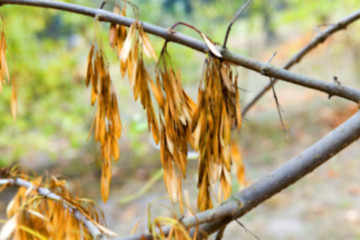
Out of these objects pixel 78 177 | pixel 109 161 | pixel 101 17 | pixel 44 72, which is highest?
pixel 101 17

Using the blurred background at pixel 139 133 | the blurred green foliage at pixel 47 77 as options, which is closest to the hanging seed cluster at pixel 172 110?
the blurred background at pixel 139 133

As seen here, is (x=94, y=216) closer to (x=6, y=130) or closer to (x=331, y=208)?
(x=331, y=208)

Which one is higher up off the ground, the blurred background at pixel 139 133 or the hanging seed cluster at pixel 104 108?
the hanging seed cluster at pixel 104 108

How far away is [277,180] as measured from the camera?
719 mm

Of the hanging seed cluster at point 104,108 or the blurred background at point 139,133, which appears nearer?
the hanging seed cluster at point 104,108

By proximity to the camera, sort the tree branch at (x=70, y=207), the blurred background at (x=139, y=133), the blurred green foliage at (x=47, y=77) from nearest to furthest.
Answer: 1. the tree branch at (x=70, y=207)
2. the blurred background at (x=139, y=133)
3. the blurred green foliage at (x=47, y=77)

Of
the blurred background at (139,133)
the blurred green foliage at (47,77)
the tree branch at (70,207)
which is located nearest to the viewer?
the tree branch at (70,207)

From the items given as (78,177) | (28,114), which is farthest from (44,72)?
(78,177)

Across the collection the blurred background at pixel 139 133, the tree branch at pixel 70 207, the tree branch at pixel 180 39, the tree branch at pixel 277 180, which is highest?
the tree branch at pixel 180 39

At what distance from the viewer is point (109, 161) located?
2.30ft

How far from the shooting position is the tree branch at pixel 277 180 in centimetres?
67

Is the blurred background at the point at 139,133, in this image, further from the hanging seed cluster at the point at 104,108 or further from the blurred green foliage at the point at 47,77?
the hanging seed cluster at the point at 104,108

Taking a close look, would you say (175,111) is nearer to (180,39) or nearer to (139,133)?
(180,39)

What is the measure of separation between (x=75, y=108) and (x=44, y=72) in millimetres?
A: 638
